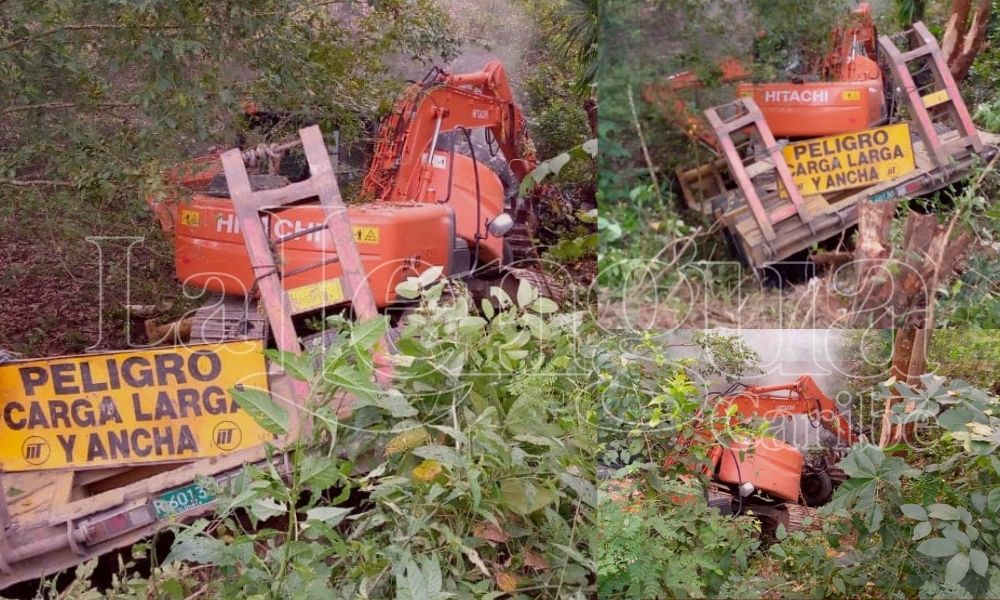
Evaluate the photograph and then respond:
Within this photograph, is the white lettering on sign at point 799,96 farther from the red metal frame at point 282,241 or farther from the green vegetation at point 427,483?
the red metal frame at point 282,241

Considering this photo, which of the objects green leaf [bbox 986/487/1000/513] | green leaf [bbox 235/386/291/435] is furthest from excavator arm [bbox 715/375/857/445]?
green leaf [bbox 235/386/291/435]

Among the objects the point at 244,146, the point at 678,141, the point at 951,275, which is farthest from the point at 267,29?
the point at 951,275

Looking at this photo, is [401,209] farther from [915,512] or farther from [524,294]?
[915,512]

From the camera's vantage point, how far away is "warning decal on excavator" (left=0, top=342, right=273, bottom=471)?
2.73 m

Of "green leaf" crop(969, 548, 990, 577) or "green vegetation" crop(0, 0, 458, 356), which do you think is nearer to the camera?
"green leaf" crop(969, 548, 990, 577)

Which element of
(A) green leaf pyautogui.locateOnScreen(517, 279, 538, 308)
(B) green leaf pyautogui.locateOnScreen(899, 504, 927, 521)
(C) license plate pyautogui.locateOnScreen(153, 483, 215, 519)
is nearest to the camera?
(B) green leaf pyautogui.locateOnScreen(899, 504, 927, 521)

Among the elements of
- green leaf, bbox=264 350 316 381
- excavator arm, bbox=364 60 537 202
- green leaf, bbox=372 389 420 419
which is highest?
excavator arm, bbox=364 60 537 202

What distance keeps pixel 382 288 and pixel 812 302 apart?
1.26m

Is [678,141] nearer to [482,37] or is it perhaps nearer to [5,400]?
[482,37]

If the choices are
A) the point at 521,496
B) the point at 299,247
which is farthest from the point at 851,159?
the point at 299,247

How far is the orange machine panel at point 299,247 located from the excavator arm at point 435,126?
0.16 meters

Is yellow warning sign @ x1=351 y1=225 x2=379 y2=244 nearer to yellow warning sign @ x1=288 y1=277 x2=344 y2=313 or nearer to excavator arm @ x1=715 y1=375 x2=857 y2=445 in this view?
yellow warning sign @ x1=288 y1=277 x2=344 y2=313

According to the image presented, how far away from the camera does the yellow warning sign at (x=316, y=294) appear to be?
8.96 feet

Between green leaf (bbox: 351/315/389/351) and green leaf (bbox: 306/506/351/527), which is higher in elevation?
green leaf (bbox: 351/315/389/351)
